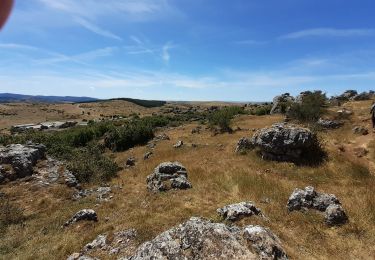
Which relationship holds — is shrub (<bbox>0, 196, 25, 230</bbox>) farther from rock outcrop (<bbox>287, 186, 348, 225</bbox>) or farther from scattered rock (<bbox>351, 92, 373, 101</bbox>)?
scattered rock (<bbox>351, 92, 373, 101</bbox>)

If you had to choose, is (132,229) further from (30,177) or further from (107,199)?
(30,177)

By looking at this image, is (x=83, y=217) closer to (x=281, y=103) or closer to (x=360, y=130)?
(x=360, y=130)

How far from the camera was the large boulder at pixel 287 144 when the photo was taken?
2841 centimetres

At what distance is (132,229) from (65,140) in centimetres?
3771

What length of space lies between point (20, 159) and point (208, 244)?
2359cm

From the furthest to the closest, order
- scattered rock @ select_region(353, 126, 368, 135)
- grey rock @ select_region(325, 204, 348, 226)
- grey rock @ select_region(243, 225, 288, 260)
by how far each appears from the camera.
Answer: scattered rock @ select_region(353, 126, 368, 135) < grey rock @ select_region(325, 204, 348, 226) < grey rock @ select_region(243, 225, 288, 260)

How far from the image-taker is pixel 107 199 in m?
22.7

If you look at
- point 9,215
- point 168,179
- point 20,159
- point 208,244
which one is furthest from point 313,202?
point 20,159

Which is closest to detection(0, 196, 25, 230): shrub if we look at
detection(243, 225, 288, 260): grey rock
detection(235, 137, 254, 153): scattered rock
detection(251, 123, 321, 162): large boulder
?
detection(243, 225, 288, 260): grey rock

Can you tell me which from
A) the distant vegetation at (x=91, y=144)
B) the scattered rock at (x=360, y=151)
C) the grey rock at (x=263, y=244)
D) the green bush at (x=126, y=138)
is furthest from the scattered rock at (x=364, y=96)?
the grey rock at (x=263, y=244)

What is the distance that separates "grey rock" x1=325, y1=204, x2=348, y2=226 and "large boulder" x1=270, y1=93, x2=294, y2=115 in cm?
4357

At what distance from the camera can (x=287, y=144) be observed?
2836 cm

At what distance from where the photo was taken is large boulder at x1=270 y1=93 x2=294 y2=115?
60969mm

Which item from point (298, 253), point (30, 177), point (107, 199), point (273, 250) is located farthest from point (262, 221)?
point (30, 177)
